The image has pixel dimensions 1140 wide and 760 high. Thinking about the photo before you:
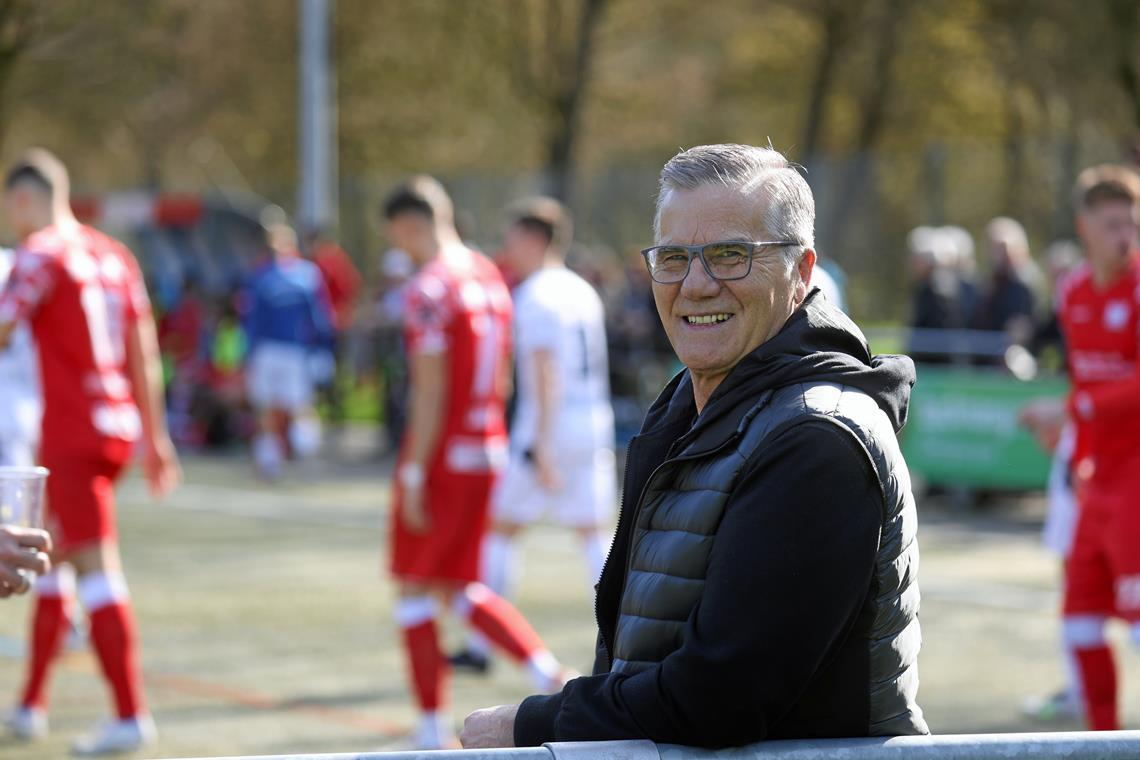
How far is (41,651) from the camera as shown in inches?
274

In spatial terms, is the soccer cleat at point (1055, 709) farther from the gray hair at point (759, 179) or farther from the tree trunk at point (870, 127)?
the tree trunk at point (870, 127)

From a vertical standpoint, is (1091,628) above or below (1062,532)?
below

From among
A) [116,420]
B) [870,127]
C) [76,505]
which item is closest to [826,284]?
[116,420]

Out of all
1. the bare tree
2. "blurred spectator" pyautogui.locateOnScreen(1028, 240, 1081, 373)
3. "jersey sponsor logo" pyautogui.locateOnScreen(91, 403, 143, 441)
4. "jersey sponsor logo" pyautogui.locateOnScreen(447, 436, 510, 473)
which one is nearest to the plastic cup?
"jersey sponsor logo" pyautogui.locateOnScreen(91, 403, 143, 441)

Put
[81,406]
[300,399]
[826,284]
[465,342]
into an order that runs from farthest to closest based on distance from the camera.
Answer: [300,399] < [826,284] < [465,342] < [81,406]

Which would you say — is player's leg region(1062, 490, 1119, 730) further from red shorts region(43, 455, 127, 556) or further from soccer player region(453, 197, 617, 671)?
red shorts region(43, 455, 127, 556)

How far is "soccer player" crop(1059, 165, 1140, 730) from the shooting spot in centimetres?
614

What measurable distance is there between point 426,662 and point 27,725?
63.2 inches

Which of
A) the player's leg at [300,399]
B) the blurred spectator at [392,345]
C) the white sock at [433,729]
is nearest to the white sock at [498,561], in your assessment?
the white sock at [433,729]

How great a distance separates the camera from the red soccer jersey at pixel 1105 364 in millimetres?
6184

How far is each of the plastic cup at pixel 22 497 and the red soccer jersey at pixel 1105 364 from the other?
3912 millimetres

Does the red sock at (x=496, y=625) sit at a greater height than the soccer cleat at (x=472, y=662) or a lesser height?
greater

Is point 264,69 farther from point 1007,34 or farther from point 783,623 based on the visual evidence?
point 783,623

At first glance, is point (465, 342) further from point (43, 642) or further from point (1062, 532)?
point (1062, 532)
